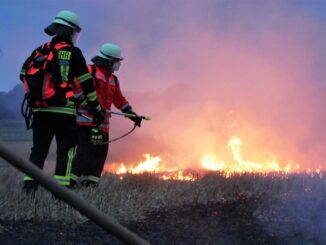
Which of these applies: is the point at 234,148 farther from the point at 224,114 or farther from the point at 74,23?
the point at 74,23

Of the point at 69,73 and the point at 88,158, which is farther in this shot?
the point at 88,158

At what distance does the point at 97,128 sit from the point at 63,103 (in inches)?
39.7

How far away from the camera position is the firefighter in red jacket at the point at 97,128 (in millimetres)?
6301

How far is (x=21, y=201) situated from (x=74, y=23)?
168 cm

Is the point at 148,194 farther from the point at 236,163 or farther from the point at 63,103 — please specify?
the point at 236,163

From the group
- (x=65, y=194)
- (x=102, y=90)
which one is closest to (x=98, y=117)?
(x=102, y=90)

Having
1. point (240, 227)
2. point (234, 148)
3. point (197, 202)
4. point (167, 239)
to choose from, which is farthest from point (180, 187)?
point (234, 148)

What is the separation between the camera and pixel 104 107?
6.44 metres

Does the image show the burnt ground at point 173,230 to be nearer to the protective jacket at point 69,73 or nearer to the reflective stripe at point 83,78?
the protective jacket at point 69,73

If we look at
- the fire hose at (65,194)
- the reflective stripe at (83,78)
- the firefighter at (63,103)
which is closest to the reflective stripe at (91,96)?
the firefighter at (63,103)

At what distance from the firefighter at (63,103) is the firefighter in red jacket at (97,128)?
0.65 metres

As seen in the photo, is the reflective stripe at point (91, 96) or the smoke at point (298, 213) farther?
the reflective stripe at point (91, 96)

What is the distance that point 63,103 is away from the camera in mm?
5281

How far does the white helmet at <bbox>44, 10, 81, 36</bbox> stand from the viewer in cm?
533
